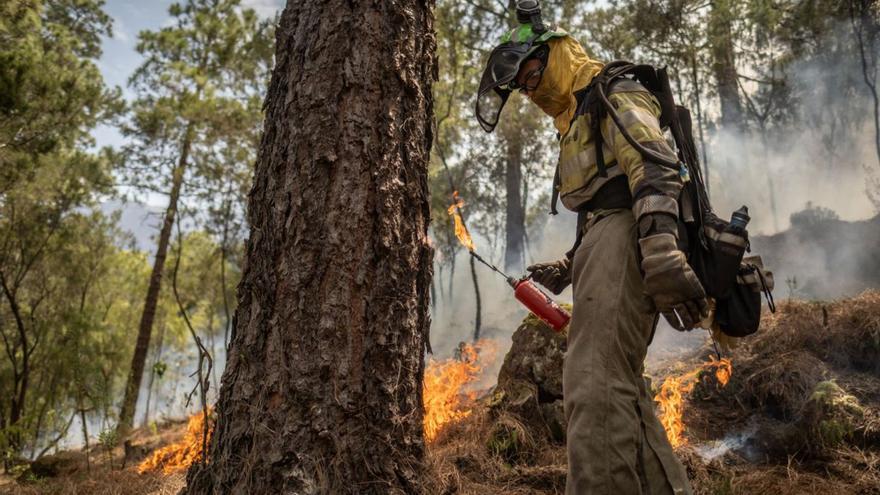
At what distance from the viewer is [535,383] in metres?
4.32

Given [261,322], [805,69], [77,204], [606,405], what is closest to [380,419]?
[261,322]

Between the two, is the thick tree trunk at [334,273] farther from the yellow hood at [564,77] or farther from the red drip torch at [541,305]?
the red drip torch at [541,305]

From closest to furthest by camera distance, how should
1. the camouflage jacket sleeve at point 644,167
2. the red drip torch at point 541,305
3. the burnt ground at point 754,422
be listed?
the camouflage jacket sleeve at point 644,167, the red drip torch at point 541,305, the burnt ground at point 754,422

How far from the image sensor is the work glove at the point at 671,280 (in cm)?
194

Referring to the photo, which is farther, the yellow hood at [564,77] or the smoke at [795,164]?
the smoke at [795,164]

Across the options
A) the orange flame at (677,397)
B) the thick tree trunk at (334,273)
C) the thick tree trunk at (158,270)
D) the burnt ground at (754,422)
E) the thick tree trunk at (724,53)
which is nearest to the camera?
the thick tree trunk at (334,273)

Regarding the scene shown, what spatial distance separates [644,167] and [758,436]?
3135 millimetres

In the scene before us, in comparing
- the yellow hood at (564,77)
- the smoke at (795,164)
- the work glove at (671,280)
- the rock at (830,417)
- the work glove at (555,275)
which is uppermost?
the smoke at (795,164)

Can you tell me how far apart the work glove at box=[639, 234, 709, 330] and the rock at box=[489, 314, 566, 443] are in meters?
2.15

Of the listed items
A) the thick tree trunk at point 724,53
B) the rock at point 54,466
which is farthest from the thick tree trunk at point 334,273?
the thick tree trunk at point 724,53

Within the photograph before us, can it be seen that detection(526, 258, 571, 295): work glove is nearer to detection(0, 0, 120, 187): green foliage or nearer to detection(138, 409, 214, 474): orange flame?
detection(138, 409, 214, 474): orange flame

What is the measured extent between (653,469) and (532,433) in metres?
2.01

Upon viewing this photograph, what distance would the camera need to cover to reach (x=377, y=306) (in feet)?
6.68

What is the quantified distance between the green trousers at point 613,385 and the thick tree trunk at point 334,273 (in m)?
0.64
